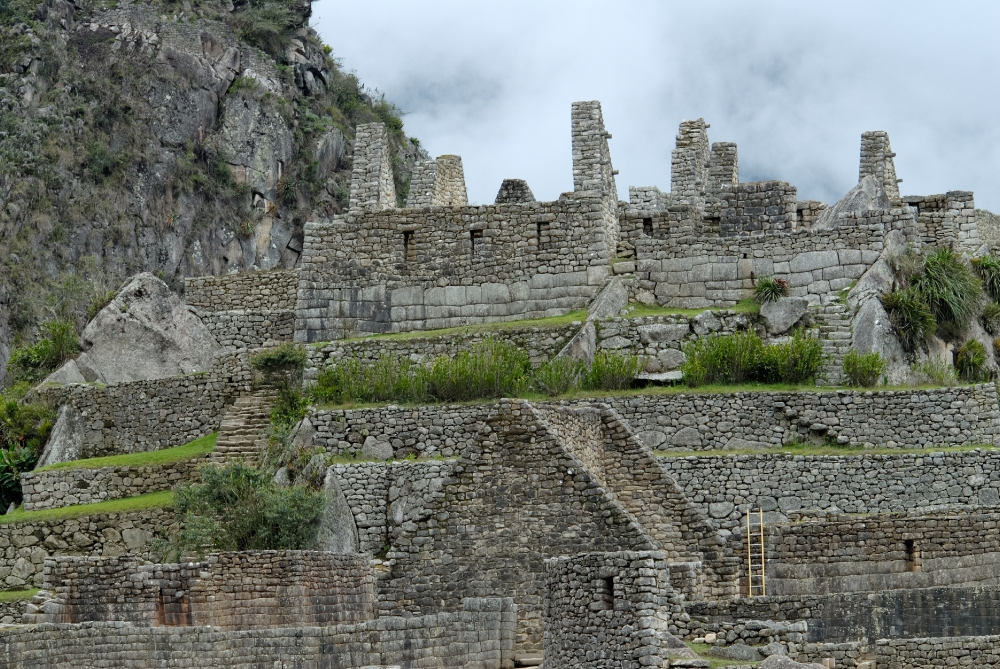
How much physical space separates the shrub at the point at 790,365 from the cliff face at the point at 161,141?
117ft

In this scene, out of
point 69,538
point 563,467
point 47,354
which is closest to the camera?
point 563,467

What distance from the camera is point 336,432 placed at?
33625 mm

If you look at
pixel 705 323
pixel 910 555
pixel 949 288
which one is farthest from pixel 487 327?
pixel 910 555

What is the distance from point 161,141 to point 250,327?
1434 inches

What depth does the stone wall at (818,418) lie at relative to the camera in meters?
33.5

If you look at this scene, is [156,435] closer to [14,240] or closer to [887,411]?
[887,411]

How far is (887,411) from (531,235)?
335 inches

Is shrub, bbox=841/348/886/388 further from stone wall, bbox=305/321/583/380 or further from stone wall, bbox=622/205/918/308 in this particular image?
stone wall, bbox=305/321/583/380

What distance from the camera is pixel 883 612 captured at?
24.9m

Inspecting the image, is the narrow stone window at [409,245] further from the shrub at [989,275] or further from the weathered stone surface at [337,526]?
the shrub at [989,275]

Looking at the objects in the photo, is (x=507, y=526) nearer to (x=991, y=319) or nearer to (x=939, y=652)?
(x=939, y=652)

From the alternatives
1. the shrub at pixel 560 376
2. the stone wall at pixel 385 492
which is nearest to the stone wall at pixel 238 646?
the stone wall at pixel 385 492

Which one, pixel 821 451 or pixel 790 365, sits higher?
pixel 790 365

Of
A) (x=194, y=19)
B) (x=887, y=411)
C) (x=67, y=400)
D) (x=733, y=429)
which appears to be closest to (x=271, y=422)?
(x=67, y=400)
